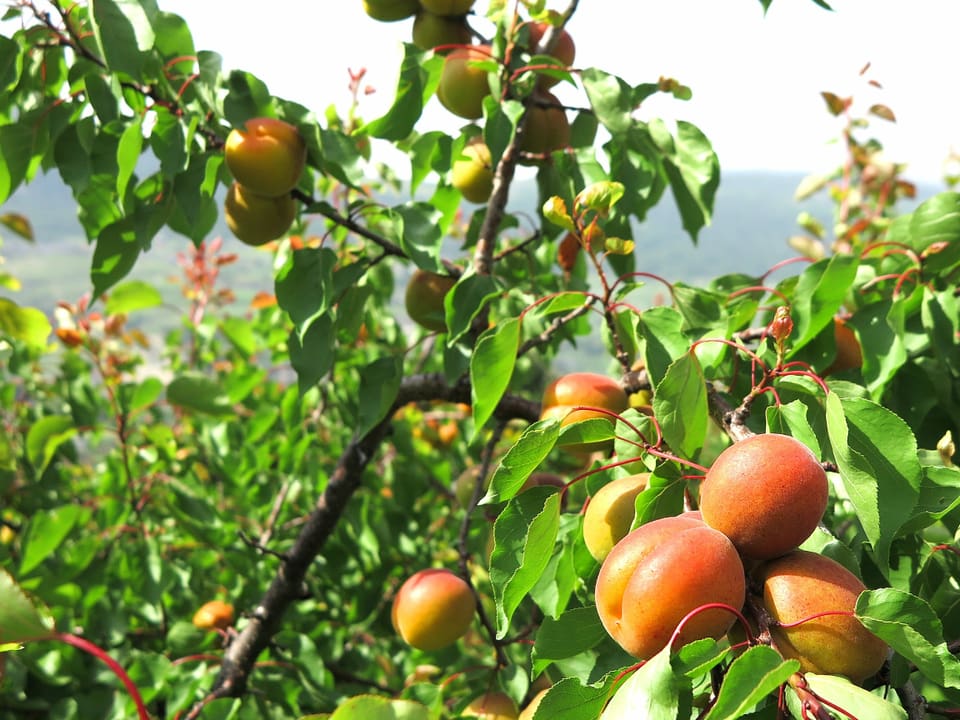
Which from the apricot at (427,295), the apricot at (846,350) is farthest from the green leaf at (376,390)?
the apricot at (846,350)

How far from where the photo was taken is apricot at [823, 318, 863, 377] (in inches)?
48.8

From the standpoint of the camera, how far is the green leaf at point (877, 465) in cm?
74

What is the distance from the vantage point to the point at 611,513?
0.94 meters

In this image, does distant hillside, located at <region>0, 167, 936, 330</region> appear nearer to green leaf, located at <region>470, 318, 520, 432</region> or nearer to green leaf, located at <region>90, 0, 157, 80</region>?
green leaf, located at <region>90, 0, 157, 80</region>

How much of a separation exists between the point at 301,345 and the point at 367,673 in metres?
1.35

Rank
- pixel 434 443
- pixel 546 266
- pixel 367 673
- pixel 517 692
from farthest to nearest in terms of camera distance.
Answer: pixel 434 443 < pixel 367 673 < pixel 546 266 < pixel 517 692

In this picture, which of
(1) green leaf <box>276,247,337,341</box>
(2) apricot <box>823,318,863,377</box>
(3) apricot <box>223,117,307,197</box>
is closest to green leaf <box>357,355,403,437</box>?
(1) green leaf <box>276,247,337,341</box>

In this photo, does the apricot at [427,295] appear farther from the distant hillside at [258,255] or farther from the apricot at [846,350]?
the distant hillside at [258,255]

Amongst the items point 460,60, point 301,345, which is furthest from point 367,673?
point 460,60

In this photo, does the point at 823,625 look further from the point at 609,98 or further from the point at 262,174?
the point at 262,174

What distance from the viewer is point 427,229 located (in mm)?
1312

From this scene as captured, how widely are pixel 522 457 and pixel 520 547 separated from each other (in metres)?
0.11

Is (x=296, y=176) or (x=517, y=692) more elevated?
(x=296, y=176)

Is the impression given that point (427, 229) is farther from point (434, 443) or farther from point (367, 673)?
point (434, 443)
